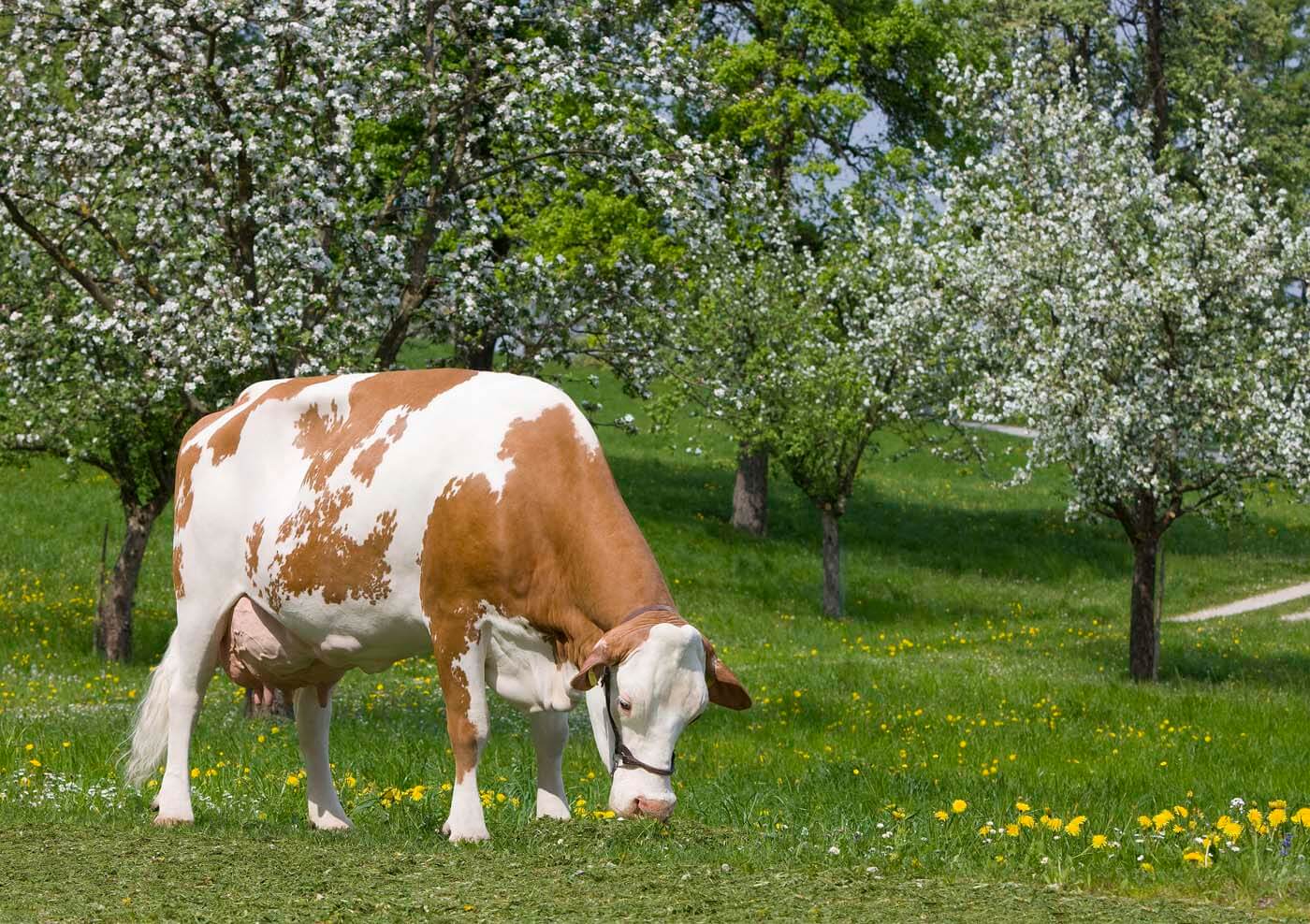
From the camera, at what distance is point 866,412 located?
26.9m

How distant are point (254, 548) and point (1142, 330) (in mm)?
13288

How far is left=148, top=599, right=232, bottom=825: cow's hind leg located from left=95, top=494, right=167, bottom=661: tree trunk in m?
11.6

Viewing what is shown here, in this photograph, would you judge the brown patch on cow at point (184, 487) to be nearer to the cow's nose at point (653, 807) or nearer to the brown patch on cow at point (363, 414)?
the brown patch on cow at point (363, 414)

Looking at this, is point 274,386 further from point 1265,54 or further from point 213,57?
point 1265,54

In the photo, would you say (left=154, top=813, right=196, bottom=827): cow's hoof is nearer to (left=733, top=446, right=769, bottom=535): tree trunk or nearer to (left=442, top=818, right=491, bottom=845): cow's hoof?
(left=442, top=818, right=491, bottom=845): cow's hoof

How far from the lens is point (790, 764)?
13086 mm

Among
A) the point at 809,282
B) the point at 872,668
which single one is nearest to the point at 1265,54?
the point at 809,282

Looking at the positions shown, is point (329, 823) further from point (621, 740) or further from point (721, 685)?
point (721, 685)

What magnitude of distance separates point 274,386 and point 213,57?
6393 millimetres

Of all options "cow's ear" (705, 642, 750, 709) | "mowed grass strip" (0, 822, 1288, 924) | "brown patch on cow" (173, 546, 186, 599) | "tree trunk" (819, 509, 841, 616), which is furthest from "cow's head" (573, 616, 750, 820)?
"tree trunk" (819, 509, 841, 616)

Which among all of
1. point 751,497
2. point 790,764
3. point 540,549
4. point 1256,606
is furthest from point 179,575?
point 1256,606

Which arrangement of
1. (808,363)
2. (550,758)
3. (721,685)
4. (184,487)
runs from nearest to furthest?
(721,685), (550,758), (184,487), (808,363)

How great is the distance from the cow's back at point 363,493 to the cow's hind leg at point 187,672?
0.09m

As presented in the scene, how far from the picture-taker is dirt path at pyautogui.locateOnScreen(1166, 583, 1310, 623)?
29.0 meters
